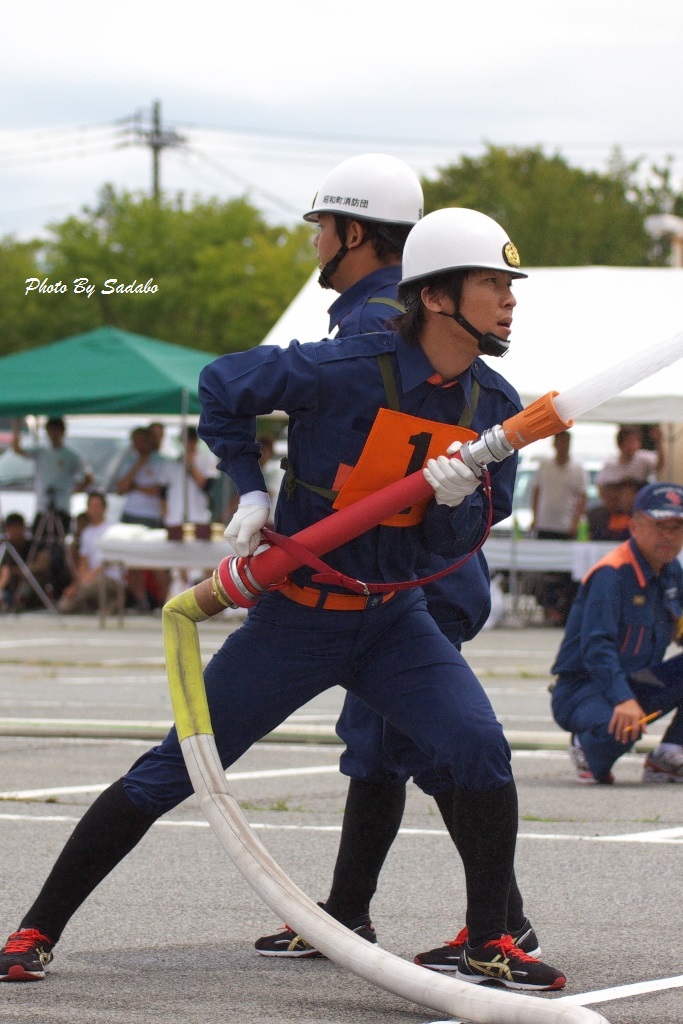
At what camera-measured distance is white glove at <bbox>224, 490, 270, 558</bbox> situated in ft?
14.1

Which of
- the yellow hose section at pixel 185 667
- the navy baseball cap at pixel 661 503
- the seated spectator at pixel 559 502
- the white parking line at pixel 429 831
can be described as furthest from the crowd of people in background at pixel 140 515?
the yellow hose section at pixel 185 667

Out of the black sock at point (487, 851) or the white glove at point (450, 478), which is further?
the black sock at point (487, 851)

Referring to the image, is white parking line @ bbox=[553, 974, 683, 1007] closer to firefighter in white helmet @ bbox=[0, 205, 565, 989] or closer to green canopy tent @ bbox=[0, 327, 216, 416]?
firefighter in white helmet @ bbox=[0, 205, 565, 989]

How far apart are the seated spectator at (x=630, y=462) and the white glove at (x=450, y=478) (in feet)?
42.4

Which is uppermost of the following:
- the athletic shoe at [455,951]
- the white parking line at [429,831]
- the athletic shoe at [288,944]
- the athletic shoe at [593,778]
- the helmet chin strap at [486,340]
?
the helmet chin strap at [486,340]

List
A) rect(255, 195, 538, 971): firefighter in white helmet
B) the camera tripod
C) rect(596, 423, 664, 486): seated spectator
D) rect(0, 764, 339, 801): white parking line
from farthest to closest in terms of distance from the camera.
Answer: the camera tripod, rect(596, 423, 664, 486): seated spectator, rect(0, 764, 339, 801): white parking line, rect(255, 195, 538, 971): firefighter in white helmet

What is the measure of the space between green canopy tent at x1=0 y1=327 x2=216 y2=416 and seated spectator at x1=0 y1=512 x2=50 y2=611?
2.27m

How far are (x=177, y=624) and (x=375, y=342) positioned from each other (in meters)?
0.95

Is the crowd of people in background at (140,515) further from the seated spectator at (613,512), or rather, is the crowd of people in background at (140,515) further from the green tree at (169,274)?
the green tree at (169,274)

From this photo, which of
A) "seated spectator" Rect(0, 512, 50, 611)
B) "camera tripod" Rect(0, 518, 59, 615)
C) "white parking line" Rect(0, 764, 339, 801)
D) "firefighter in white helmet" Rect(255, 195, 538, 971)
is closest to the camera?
"firefighter in white helmet" Rect(255, 195, 538, 971)

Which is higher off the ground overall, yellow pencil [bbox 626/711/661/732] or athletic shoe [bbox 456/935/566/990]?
athletic shoe [bbox 456/935/566/990]

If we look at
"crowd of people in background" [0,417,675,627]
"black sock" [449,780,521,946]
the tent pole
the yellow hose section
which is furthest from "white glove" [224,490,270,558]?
"crowd of people in background" [0,417,675,627]

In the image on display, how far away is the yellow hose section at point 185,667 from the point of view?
4348 millimetres

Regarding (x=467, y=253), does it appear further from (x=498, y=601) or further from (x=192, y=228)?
(x=192, y=228)
